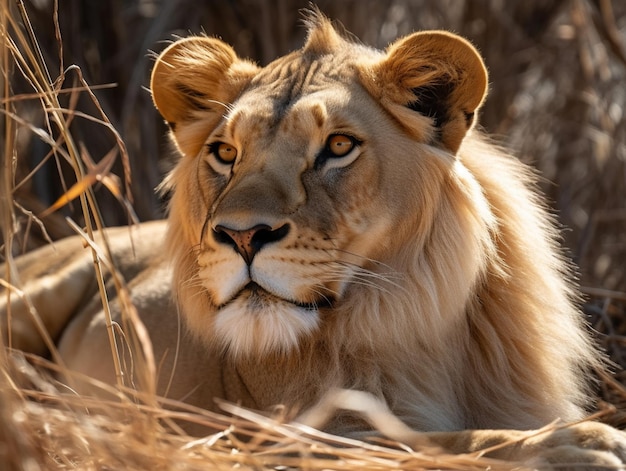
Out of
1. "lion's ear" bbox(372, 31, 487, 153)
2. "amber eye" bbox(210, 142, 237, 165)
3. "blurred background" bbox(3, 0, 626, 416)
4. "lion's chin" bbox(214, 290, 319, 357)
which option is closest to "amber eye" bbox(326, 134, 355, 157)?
"lion's ear" bbox(372, 31, 487, 153)

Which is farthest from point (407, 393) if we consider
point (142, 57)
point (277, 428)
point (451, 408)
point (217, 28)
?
point (217, 28)

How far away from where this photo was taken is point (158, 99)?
13.0 feet

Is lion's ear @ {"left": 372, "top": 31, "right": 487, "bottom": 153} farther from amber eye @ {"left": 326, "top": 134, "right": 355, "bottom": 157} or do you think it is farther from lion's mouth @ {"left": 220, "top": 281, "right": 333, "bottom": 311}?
lion's mouth @ {"left": 220, "top": 281, "right": 333, "bottom": 311}

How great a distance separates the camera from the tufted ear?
3.85 metres

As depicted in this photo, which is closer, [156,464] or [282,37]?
[156,464]

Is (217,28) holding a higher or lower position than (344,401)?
higher

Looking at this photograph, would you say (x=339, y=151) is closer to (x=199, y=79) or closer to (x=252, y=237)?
(x=252, y=237)

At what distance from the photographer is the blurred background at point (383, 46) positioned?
253 inches

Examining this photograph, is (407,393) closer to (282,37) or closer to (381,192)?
(381,192)

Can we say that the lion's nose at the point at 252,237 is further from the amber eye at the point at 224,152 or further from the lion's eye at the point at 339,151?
the amber eye at the point at 224,152

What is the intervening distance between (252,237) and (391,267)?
577 mm

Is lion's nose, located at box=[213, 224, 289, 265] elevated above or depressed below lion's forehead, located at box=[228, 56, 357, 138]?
below

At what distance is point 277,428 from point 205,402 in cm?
168

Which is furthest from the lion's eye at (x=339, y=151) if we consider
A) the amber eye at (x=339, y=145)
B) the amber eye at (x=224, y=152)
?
the amber eye at (x=224, y=152)
